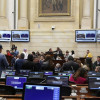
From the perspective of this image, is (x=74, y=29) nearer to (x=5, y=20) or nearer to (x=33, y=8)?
(x=33, y=8)

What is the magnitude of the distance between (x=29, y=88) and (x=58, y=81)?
8.42 feet

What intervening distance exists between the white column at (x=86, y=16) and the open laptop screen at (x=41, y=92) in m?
21.1

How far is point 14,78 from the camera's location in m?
7.59

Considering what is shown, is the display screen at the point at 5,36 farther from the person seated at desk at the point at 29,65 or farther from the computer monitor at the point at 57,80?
the computer monitor at the point at 57,80

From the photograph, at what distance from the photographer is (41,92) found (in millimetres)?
4770

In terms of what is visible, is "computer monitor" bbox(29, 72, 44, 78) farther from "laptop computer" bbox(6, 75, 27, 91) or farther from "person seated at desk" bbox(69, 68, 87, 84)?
"laptop computer" bbox(6, 75, 27, 91)

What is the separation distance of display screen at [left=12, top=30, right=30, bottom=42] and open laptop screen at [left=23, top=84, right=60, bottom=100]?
20.4 m

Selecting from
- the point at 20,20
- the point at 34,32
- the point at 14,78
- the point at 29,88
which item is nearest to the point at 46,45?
the point at 34,32

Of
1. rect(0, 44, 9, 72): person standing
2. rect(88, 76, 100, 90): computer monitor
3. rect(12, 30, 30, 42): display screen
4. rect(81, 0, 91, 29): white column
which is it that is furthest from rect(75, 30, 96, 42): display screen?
rect(88, 76, 100, 90): computer monitor

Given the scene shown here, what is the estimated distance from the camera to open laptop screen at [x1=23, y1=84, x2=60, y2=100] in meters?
4.72

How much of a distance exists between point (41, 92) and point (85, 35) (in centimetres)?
1991

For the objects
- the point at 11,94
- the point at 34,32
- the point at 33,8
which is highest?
the point at 33,8

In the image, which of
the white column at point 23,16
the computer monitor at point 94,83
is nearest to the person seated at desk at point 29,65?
the computer monitor at point 94,83

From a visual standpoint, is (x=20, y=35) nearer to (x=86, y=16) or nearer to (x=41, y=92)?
(x=86, y=16)
